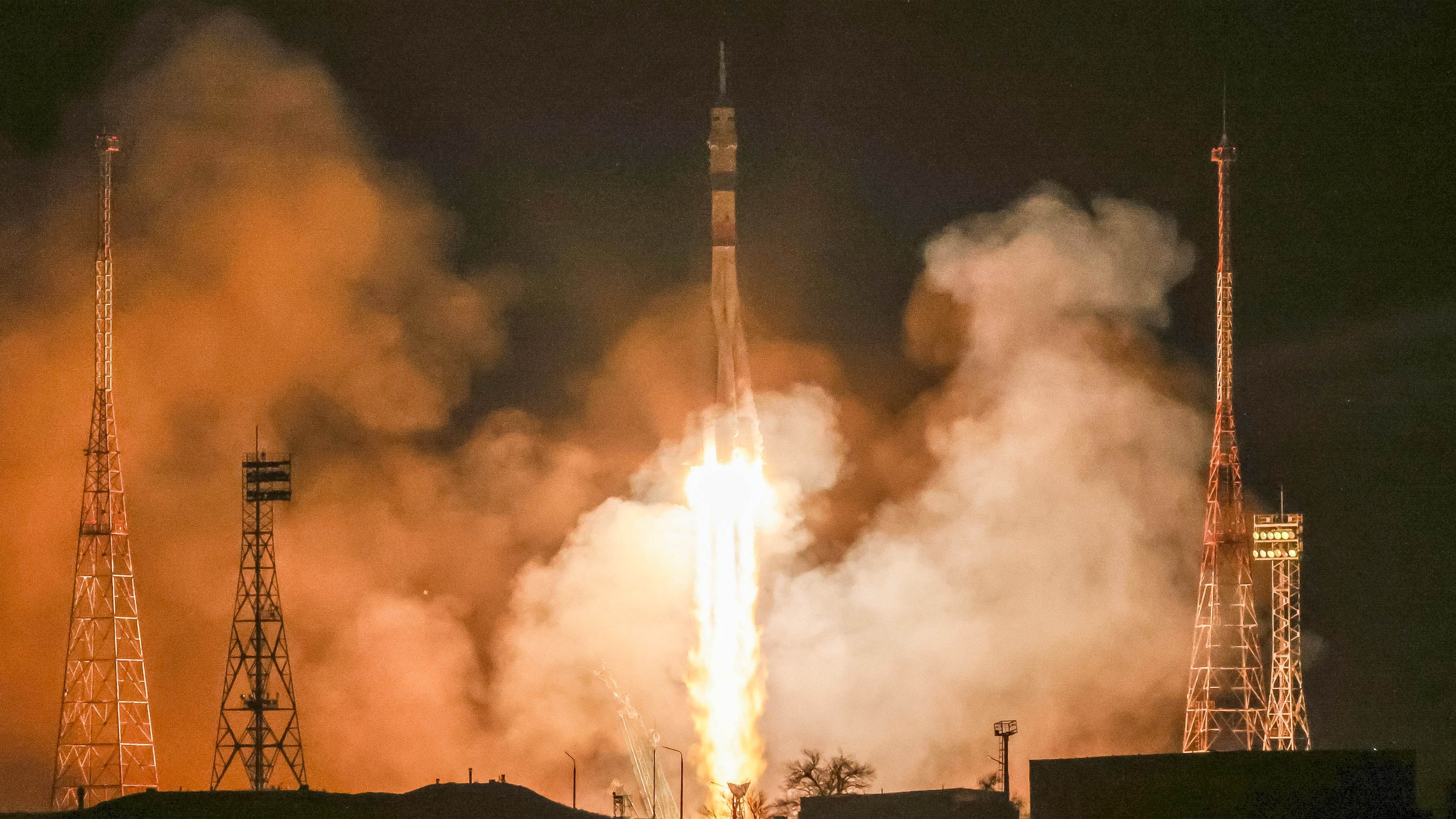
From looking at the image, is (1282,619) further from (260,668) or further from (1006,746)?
(260,668)

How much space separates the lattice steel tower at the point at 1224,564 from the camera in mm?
84875

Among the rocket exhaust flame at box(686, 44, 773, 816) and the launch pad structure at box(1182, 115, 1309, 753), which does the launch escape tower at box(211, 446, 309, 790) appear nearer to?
the rocket exhaust flame at box(686, 44, 773, 816)

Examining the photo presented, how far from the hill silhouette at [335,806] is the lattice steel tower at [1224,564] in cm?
2759

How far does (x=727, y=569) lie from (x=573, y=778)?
8787 mm

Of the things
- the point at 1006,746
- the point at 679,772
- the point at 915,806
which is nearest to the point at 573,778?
the point at 679,772

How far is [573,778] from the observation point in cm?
8475

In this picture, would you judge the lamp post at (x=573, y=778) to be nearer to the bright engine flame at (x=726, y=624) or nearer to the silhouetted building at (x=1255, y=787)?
the bright engine flame at (x=726, y=624)

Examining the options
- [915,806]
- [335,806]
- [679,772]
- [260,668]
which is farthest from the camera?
[679,772]

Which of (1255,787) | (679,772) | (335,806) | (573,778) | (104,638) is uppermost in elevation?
(104,638)

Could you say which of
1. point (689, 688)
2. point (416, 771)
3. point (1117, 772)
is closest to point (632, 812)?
point (689, 688)

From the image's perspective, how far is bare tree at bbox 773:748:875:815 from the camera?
279ft

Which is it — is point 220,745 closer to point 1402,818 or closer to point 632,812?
point 632,812

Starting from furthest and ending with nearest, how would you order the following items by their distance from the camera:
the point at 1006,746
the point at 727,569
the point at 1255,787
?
the point at 727,569 < the point at 1006,746 < the point at 1255,787

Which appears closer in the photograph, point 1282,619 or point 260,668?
point 260,668
